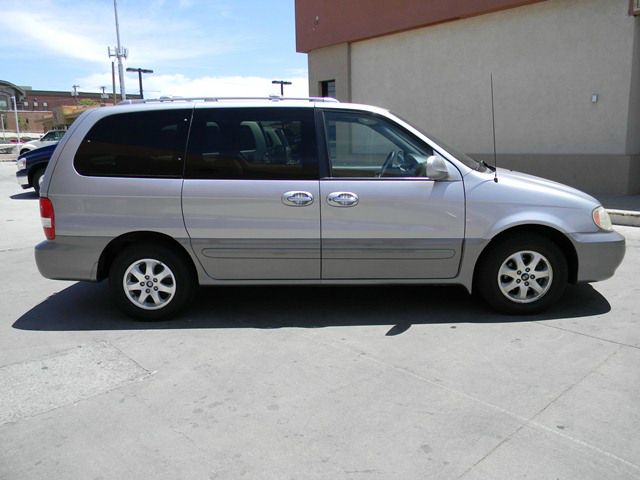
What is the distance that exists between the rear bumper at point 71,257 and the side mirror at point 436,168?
2812mm

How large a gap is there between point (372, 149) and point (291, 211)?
0.92m

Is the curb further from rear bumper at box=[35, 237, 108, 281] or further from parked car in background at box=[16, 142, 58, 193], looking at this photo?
parked car in background at box=[16, 142, 58, 193]

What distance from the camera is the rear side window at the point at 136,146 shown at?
4621mm

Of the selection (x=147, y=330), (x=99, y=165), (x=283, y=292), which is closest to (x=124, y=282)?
(x=147, y=330)

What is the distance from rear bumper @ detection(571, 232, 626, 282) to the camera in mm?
4570

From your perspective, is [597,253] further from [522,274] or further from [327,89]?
[327,89]

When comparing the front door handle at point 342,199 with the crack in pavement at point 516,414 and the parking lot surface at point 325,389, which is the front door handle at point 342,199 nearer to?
the parking lot surface at point 325,389

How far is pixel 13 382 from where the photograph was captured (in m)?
3.72

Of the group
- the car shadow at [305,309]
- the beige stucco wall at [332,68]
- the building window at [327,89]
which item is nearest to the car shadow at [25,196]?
the beige stucco wall at [332,68]

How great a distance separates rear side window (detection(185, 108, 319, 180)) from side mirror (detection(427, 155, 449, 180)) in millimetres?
948

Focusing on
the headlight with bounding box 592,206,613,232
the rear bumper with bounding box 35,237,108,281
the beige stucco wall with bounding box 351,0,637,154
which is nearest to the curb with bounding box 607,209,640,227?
the beige stucco wall with bounding box 351,0,637,154

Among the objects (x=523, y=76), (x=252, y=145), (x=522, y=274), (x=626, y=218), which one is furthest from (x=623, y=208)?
(x=252, y=145)

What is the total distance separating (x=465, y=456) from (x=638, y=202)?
880cm

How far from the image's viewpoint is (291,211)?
454cm
